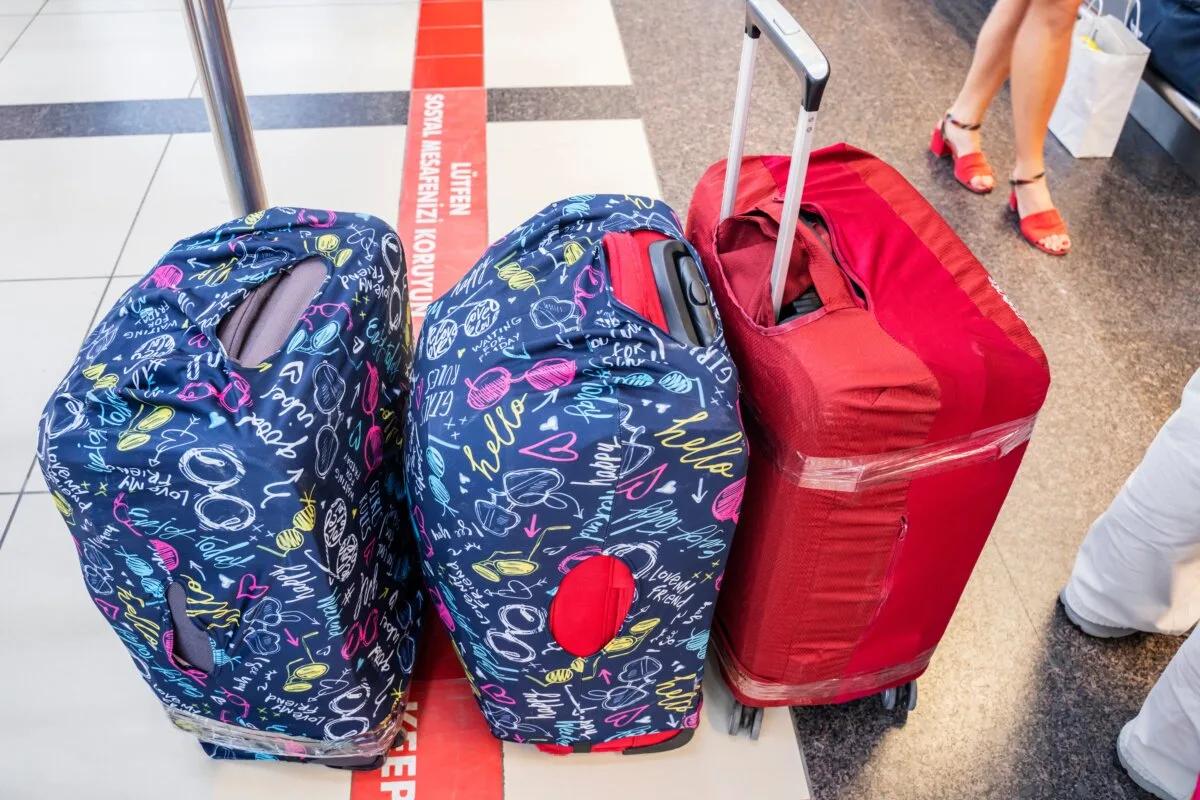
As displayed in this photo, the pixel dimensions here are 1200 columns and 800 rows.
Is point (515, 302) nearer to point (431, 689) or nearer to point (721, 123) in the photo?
point (431, 689)

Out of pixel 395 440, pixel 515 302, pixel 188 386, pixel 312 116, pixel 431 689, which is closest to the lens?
pixel 188 386

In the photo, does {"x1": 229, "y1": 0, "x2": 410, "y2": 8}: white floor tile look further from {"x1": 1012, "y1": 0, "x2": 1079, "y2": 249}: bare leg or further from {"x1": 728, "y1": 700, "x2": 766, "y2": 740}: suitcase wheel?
{"x1": 728, "y1": 700, "x2": 766, "y2": 740}: suitcase wheel

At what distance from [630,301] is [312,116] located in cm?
200

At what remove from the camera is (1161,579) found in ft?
5.22

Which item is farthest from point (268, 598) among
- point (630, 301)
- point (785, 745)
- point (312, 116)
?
point (312, 116)

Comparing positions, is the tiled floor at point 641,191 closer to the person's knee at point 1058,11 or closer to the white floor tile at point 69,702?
the white floor tile at point 69,702

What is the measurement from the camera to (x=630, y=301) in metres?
1.24

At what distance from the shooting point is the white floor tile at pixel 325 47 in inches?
122

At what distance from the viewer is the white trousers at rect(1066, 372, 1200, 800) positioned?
1.42m

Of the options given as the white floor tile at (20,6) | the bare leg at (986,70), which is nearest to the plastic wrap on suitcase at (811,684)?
the bare leg at (986,70)

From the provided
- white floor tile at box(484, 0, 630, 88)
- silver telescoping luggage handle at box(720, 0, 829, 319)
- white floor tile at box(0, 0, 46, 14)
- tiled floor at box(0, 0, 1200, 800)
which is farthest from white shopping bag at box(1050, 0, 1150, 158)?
white floor tile at box(0, 0, 46, 14)

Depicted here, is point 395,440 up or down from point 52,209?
up

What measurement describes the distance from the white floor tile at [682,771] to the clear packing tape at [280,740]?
200 mm

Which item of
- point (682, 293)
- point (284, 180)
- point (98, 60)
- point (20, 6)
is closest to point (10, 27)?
point (20, 6)
